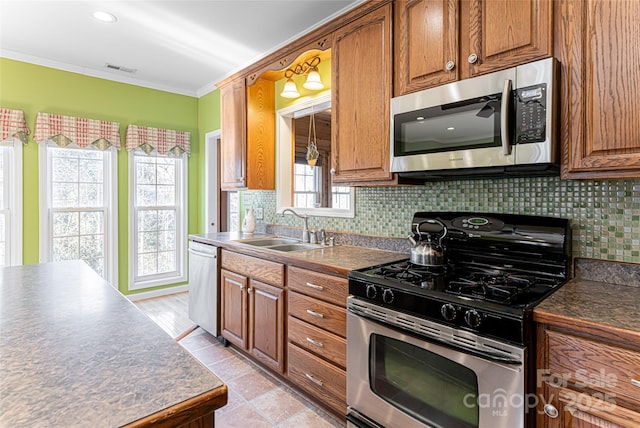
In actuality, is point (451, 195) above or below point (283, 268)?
above

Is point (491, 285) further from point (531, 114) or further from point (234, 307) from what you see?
point (234, 307)

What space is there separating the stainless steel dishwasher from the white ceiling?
1810mm

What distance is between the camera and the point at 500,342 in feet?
3.99

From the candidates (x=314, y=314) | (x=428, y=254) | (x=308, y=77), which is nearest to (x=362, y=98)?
(x=308, y=77)

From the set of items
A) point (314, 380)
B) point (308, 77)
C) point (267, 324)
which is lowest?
point (314, 380)

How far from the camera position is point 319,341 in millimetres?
2008

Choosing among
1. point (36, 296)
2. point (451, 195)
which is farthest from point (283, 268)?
point (36, 296)

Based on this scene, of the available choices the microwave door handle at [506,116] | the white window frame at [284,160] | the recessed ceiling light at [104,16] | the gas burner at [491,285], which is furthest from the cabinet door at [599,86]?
the recessed ceiling light at [104,16]

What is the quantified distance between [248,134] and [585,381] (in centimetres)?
293

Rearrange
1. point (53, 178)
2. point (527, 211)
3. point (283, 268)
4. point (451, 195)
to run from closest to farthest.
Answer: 1. point (527, 211)
2. point (451, 195)
3. point (283, 268)
4. point (53, 178)

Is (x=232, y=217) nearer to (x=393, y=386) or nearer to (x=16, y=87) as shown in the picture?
(x=16, y=87)

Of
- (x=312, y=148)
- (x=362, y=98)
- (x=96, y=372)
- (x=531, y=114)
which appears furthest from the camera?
(x=312, y=148)

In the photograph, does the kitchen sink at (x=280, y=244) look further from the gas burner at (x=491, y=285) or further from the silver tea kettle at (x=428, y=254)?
the gas burner at (x=491, y=285)

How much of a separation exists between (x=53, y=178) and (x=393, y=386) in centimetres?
392
